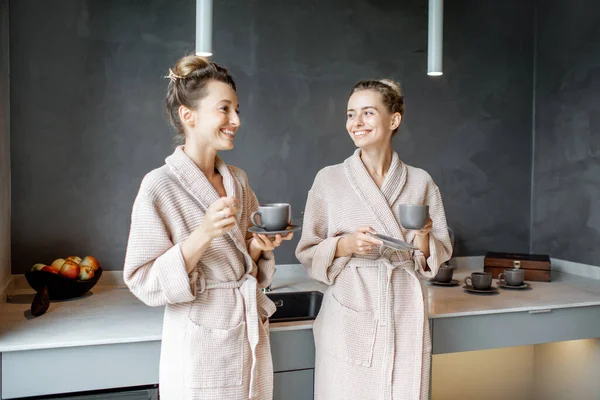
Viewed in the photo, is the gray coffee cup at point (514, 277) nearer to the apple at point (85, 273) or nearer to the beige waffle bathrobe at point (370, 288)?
the beige waffle bathrobe at point (370, 288)

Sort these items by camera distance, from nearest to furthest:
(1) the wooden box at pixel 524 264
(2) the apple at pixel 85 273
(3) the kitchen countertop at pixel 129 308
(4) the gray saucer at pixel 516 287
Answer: (3) the kitchen countertop at pixel 129 308 → (2) the apple at pixel 85 273 → (4) the gray saucer at pixel 516 287 → (1) the wooden box at pixel 524 264

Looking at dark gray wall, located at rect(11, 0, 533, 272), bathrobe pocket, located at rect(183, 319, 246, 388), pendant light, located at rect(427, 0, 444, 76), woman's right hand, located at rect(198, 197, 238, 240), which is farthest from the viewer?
dark gray wall, located at rect(11, 0, 533, 272)

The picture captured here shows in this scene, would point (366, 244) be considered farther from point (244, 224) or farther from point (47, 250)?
point (47, 250)

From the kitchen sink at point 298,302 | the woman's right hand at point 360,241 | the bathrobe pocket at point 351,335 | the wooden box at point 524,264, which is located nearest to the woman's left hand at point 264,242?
the woman's right hand at point 360,241

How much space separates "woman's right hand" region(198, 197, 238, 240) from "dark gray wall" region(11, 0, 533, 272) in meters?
1.30

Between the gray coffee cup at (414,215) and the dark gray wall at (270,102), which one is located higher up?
the dark gray wall at (270,102)

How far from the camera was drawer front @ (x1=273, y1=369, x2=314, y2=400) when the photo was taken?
193cm

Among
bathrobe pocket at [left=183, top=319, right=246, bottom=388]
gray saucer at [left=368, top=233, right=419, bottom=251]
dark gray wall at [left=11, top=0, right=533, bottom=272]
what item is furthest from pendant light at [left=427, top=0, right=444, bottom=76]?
bathrobe pocket at [left=183, top=319, right=246, bottom=388]

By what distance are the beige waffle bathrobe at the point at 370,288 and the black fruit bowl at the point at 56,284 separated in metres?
0.95

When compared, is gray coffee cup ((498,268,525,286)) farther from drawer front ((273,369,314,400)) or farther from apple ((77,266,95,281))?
apple ((77,266,95,281))

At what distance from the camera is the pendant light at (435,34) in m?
1.96

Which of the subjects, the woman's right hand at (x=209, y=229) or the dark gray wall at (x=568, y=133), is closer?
the woman's right hand at (x=209, y=229)

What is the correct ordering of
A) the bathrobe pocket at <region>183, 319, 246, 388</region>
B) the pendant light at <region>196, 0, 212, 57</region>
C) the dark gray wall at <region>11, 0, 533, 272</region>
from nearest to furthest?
the bathrobe pocket at <region>183, 319, 246, 388</region> → the pendant light at <region>196, 0, 212, 57</region> → the dark gray wall at <region>11, 0, 533, 272</region>

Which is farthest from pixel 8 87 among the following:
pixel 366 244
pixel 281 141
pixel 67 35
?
pixel 366 244
